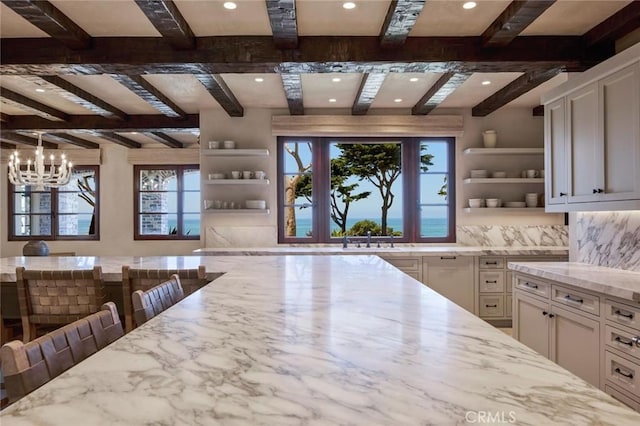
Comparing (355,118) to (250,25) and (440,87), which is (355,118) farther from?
(250,25)

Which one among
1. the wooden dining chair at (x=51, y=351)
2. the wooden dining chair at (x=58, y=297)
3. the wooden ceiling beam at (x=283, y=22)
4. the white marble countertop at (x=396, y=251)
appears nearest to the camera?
A: the wooden dining chair at (x=51, y=351)

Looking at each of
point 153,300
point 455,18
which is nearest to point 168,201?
point 455,18

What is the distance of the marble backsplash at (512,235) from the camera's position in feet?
17.6

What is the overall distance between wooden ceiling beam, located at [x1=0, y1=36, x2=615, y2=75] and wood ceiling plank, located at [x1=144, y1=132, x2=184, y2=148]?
3.40m

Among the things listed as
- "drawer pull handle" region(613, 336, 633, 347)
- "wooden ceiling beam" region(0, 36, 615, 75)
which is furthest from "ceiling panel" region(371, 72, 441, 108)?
"drawer pull handle" region(613, 336, 633, 347)

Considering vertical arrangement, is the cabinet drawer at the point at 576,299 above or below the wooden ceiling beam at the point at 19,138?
below

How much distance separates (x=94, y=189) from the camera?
8.13 m

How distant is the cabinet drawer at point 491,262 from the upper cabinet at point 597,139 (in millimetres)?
1507

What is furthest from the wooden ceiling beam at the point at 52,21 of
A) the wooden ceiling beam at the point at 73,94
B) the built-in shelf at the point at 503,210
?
the built-in shelf at the point at 503,210

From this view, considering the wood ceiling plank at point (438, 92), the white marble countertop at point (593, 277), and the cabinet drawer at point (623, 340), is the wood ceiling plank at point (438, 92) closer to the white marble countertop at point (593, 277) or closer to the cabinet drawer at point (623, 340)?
the white marble countertop at point (593, 277)

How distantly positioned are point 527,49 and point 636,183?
1458 mm

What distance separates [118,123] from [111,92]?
1136mm

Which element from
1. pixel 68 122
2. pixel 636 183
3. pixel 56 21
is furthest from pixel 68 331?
pixel 68 122

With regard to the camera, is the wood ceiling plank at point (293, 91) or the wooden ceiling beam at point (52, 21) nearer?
the wooden ceiling beam at point (52, 21)
